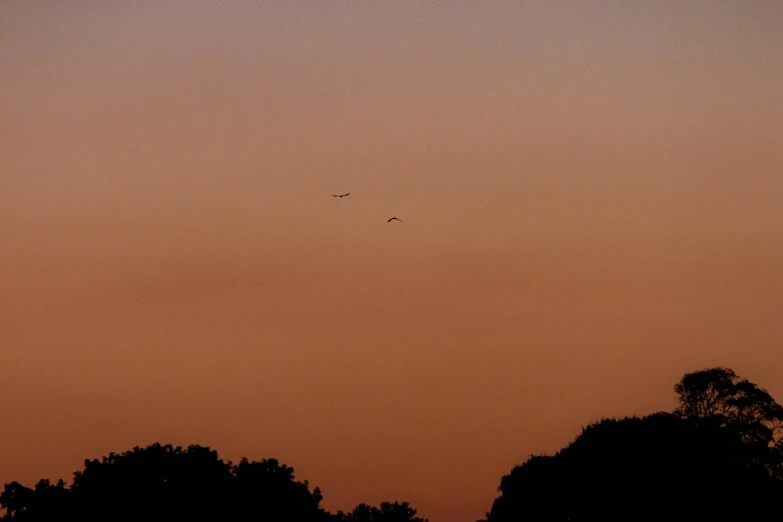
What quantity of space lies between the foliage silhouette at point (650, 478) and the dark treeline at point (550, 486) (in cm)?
8

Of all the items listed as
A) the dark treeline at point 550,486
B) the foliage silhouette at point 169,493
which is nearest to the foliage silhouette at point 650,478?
the dark treeline at point 550,486

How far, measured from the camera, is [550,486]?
100 meters

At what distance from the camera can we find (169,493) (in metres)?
98.0

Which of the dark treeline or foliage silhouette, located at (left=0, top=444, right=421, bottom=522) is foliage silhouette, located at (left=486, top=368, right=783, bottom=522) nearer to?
the dark treeline

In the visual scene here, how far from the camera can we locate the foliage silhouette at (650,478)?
3639 inches

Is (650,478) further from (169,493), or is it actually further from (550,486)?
(169,493)

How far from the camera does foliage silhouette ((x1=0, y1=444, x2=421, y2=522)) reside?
96500mm

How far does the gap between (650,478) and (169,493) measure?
96.3 feet

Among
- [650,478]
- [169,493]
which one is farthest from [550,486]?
[169,493]

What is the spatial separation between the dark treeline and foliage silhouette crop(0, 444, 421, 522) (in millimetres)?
62

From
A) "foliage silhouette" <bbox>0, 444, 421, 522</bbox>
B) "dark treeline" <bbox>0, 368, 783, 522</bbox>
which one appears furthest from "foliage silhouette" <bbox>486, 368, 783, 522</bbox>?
"foliage silhouette" <bbox>0, 444, 421, 522</bbox>

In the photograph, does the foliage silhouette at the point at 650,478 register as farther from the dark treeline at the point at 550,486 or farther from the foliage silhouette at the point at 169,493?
the foliage silhouette at the point at 169,493

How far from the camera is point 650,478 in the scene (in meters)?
95.4

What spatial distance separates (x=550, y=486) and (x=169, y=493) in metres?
23.8
